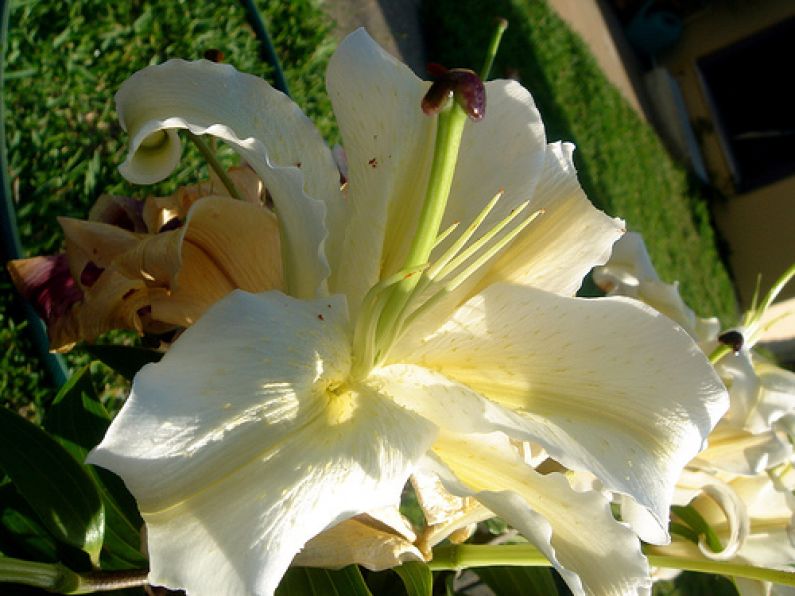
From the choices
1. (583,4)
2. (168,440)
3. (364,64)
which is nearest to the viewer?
(168,440)

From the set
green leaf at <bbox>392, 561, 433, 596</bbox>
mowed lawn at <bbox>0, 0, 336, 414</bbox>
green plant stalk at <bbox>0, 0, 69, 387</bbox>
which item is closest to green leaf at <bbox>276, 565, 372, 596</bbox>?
green leaf at <bbox>392, 561, 433, 596</bbox>

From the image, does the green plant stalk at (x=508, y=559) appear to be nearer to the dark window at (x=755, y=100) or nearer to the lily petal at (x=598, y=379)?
the lily petal at (x=598, y=379)

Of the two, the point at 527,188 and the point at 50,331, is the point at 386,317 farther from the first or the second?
the point at 50,331

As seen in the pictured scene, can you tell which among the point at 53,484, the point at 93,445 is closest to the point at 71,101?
the point at 93,445

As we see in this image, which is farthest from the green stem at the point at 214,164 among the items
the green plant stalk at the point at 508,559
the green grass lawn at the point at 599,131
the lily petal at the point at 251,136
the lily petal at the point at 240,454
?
the green grass lawn at the point at 599,131

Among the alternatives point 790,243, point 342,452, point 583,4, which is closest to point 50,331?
point 342,452
